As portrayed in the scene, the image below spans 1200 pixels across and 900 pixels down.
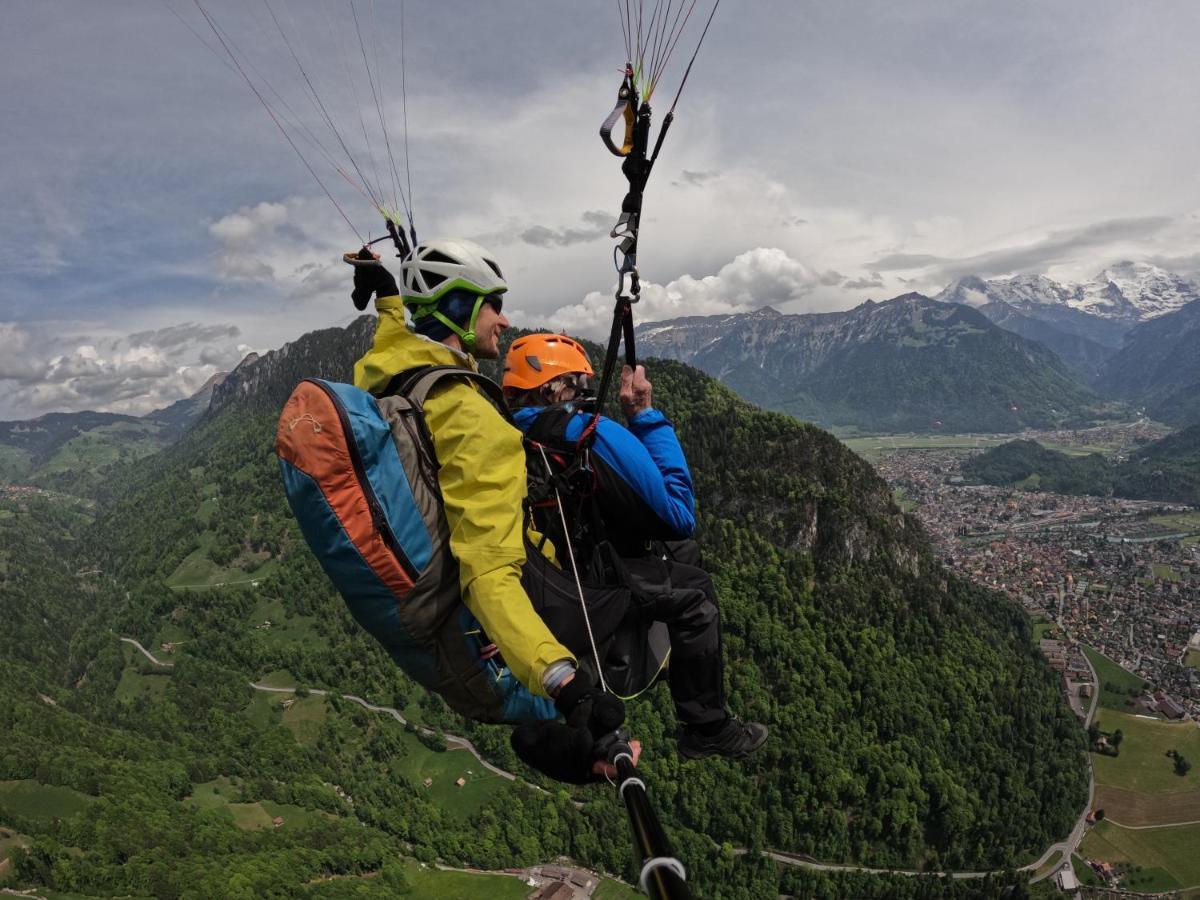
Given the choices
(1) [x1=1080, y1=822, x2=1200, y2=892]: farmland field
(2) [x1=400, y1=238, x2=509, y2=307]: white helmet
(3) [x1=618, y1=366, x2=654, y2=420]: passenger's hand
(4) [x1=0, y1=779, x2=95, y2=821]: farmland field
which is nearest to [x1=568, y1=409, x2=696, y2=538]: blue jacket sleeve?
(3) [x1=618, y1=366, x2=654, y2=420]: passenger's hand

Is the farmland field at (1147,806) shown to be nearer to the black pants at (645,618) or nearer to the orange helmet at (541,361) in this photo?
the black pants at (645,618)

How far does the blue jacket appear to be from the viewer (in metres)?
4.09

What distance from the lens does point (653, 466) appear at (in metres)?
4.15

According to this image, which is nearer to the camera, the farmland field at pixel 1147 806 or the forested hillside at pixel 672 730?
the farmland field at pixel 1147 806

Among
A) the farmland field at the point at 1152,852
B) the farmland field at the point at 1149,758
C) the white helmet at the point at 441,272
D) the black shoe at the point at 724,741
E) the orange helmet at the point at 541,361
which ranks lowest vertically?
the farmland field at the point at 1152,852

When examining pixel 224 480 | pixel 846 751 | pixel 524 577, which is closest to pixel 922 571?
pixel 846 751

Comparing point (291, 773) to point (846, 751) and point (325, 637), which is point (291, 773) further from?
point (846, 751)

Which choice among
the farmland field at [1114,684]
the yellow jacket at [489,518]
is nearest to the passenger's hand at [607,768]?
the yellow jacket at [489,518]

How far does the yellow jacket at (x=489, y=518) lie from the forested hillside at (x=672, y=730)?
73.0 metres

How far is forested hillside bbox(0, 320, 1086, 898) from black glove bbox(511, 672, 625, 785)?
238 ft

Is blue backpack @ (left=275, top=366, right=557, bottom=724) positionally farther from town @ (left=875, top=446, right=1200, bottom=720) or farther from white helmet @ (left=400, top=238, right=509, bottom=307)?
town @ (left=875, top=446, right=1200, bottom=720)

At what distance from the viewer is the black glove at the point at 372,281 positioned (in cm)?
411

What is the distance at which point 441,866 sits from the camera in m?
69.6

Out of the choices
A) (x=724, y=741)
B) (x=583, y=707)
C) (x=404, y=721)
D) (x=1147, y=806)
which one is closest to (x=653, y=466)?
(x=583, y=707)
